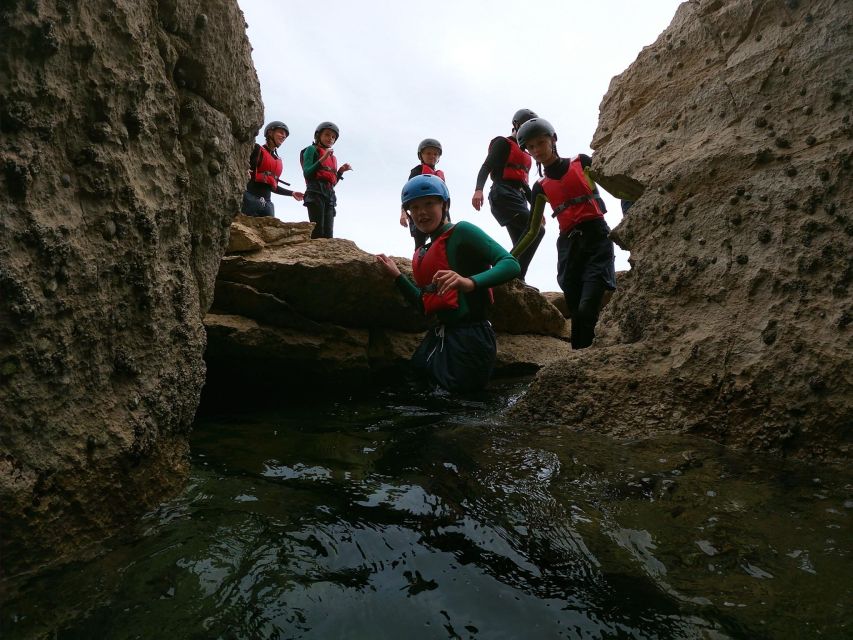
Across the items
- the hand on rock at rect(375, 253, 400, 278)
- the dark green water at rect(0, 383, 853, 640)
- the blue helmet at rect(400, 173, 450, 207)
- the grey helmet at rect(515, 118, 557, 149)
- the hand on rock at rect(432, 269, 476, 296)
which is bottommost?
the dark green water at rect(0, 383, 853, 640)

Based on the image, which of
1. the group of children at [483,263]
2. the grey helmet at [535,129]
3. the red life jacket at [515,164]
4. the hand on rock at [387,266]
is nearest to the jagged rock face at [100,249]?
the group of children at [483,263]

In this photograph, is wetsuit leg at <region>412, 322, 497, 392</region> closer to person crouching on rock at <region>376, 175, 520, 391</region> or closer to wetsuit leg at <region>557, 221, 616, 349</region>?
person crouching on rock at <region>376, 175, 520, 391</region>

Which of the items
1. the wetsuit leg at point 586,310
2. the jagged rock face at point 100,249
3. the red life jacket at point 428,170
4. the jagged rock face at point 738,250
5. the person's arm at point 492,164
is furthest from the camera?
the red life jacket at point 428,170

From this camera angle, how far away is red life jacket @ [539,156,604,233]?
6.50 m

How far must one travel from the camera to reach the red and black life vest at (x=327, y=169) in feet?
35.4

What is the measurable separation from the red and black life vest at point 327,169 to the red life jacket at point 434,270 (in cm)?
557

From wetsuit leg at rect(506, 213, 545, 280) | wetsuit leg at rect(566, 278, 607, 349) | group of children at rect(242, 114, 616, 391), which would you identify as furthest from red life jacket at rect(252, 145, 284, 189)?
wetsuit leg at rect(566, 278, 607, 349)

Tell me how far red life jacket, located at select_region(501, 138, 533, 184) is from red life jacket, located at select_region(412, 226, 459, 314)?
348 centimetres

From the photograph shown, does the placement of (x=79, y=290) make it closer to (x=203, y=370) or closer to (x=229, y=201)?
(x=203, y=370)

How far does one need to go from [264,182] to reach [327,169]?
1220 mm

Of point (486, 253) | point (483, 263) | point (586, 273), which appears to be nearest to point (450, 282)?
point (486, 253)

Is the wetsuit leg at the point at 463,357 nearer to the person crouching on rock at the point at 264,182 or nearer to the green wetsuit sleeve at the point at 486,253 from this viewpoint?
the green wetsuit sleeve at the point at 486,253

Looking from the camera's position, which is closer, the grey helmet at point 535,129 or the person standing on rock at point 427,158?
the grey helmet at point 535,129

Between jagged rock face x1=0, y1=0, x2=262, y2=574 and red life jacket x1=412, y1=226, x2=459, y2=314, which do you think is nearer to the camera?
jagged rock face x1=0, y1=0, x2=262, y2=574
